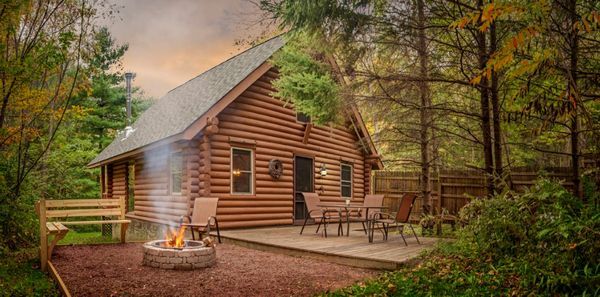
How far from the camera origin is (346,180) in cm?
1538

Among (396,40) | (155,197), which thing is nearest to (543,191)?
(396,40)

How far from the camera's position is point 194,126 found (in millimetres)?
9727

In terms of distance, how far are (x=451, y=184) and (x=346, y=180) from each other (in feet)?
12.4

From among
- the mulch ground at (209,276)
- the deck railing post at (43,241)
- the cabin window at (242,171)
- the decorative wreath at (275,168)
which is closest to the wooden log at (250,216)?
the cabin window at (242,171)

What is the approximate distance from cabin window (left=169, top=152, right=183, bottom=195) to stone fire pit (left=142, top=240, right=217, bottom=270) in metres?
5.30

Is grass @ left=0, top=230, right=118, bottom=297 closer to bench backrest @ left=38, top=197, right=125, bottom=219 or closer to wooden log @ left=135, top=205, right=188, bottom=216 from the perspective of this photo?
bench backrest @ left=38, top=197, right=125, bottom=219

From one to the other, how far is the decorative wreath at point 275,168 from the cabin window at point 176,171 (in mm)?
2422

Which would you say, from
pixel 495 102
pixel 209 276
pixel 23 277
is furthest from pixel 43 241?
pixel 495 102

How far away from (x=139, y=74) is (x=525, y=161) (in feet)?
77.2

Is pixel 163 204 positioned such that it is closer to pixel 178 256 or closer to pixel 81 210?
pixel 81 210

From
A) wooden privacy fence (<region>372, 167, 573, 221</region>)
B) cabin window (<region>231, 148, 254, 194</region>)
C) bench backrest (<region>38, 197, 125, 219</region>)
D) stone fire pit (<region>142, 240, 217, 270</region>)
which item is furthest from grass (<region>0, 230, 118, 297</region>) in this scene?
wooden privacy fence (<region>372, 167, 573, 221</region>)

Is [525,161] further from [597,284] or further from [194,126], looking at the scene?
[597,284]

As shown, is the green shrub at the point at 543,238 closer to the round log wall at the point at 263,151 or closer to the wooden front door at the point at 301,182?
the round log wall at the point at 263,151

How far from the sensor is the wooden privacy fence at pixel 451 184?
1162cm
